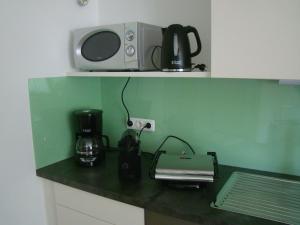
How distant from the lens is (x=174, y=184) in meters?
1.31

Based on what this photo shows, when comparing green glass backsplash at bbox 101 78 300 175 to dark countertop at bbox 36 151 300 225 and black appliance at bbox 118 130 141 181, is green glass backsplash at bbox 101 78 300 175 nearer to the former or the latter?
dark countertop at bbox 36 151 300 225

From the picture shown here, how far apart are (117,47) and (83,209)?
84 cm

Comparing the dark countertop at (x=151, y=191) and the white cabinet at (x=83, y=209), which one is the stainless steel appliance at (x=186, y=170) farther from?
the white cabinet at (x=83, y=209)

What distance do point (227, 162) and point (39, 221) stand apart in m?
1.10

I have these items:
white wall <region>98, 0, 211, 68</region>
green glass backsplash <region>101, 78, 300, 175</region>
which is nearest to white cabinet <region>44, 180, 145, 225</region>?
green glass backsplash <region>101, 78, 300, 175</region>

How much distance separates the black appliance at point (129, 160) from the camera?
142 centimetres

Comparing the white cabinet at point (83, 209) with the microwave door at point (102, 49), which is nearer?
the white cabinet at point (83, 209)

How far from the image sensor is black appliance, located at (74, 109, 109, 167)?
1.62 metres

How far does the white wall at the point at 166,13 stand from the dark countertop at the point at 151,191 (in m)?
0.66

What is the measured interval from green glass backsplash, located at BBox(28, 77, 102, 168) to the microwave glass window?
0.25m

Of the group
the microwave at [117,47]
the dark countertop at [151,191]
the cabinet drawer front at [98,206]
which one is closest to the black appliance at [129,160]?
the dark countertop at [151,191]

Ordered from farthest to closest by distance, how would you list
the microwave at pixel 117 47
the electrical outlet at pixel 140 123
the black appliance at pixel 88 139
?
the electrical outlet at pixel 140 123
the black appliance at pixel 88 139
the microwave at pixel 117 47

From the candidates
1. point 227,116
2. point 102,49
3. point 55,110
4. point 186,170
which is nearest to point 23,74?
point 55,110

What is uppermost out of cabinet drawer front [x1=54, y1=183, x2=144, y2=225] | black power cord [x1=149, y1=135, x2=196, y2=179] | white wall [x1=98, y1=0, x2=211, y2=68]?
white wall [x1=98, y1=0, x2=211, y2=68]
